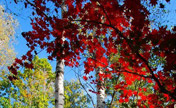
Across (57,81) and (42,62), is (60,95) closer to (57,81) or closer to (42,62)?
(57,81)

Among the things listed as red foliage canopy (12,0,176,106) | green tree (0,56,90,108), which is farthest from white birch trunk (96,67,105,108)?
green tree (0,56,90,108)

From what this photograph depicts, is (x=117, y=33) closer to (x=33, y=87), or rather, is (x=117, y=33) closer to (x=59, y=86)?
(x=59, y=86)

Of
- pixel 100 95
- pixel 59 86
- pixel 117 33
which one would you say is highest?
pixel 117 33

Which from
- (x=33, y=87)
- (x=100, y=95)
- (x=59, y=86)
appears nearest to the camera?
(x=59, y=86)

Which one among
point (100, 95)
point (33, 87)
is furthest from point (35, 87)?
point (100, 95)

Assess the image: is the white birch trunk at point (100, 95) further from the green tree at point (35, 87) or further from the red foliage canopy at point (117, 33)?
the green tree at point (35, 87)

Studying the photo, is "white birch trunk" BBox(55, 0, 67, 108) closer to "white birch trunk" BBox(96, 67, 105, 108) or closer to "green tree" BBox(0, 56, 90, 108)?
"white birch trunk" BBox(96, 67, 105, 108)

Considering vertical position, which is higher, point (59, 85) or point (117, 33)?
point (117, 33)

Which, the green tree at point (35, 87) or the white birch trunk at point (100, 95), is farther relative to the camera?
the green tree at point (35, 87)

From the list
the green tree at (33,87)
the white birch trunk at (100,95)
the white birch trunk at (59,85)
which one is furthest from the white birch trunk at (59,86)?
the green tree at (33,87)

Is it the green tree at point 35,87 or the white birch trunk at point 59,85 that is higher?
the green tree at point 35,87

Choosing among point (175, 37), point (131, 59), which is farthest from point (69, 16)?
point (175, 37)

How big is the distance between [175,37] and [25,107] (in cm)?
1332

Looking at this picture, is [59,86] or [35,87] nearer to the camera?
[59,86]
